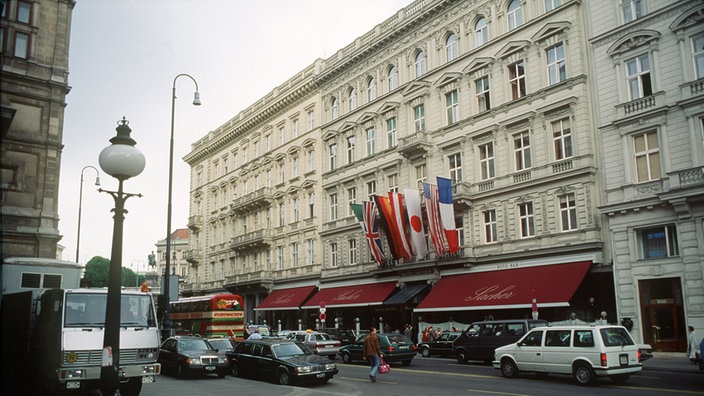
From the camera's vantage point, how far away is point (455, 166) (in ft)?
119

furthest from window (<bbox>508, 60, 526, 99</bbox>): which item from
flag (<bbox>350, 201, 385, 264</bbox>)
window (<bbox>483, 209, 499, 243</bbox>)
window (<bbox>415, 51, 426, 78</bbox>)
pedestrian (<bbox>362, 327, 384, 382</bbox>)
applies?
pedestrian (<bbox>362, 327, 384, 382</bbox>)

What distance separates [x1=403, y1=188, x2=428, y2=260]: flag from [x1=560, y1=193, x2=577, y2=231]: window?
9008 millimetres

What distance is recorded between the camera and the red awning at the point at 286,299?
153 ft

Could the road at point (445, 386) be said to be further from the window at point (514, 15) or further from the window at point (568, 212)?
the window at point (514, 15)

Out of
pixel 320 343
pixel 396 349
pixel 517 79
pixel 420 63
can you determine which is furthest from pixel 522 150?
pixel 320 343

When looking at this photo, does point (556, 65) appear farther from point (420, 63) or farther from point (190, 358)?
point (190, 358)

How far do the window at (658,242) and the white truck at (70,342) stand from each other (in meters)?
21.7

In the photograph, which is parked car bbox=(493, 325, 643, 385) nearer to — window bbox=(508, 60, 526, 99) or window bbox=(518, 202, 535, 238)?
window bbox=(518, 202, 535, 238)

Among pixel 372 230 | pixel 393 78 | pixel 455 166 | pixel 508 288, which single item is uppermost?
pixel 393 78

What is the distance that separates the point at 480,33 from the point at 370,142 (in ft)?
39.6

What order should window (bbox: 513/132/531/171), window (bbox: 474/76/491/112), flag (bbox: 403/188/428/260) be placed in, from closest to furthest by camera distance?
window (bbox: 513/132/531/171)
window (bbox: 474/76/491/112)
flag (bbox: 403/188/428/260)

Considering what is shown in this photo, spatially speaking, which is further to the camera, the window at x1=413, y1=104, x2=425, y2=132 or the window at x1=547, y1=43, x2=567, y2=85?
the window at x1=413, y1=104, x2=425, y2=132

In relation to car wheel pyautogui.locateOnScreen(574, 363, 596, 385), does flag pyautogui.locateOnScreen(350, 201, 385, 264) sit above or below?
above

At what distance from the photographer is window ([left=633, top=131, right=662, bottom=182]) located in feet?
86.7
